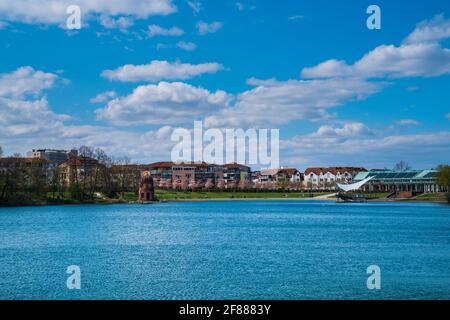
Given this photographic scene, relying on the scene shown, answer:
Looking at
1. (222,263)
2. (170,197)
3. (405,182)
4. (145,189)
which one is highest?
(405,182)

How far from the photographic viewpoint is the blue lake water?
82.5 ft

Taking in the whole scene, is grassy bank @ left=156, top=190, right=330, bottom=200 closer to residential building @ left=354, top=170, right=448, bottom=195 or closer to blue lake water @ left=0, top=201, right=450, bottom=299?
residential building @ left=354, top=170, right=448, bottom=195

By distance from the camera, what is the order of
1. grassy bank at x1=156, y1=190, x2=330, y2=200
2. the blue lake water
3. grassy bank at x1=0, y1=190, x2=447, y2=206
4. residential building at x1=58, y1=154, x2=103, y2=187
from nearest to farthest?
the blue lake water, grassy bank at x1=0, y1=190, x2=447, y2=206, residential building at x1=58, y1=154, x2=103, y2=187, grassy bank at x1=156, y1=190, x2=330, y2=200

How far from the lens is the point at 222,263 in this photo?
109 ft

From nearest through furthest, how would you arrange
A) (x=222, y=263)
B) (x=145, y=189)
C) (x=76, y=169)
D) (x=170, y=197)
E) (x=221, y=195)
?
(x=222, y=263) < (x=76, y=169) < (x=145, y=189) < (x=170, y=197) < (x=221, y=195)

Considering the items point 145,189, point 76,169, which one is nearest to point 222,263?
point 76,169

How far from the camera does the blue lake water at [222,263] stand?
2514 centimetres

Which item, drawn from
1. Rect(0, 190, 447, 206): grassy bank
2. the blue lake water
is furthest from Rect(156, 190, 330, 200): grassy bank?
the blue lake water

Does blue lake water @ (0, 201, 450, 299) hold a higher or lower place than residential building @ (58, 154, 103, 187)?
lower

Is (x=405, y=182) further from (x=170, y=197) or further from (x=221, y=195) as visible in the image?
(x=170, y=197)

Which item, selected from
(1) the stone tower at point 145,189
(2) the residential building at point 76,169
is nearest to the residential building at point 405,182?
(1) the stone tower at point 145,189

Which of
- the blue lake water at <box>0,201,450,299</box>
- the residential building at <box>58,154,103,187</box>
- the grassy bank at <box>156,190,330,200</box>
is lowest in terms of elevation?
the blue lake water at <box>0,201,450,299</box>

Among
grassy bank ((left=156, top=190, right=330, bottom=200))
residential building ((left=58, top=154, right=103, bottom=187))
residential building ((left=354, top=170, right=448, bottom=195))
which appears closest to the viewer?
residential building ((left=58, top=154, right=103, bottom=187))
